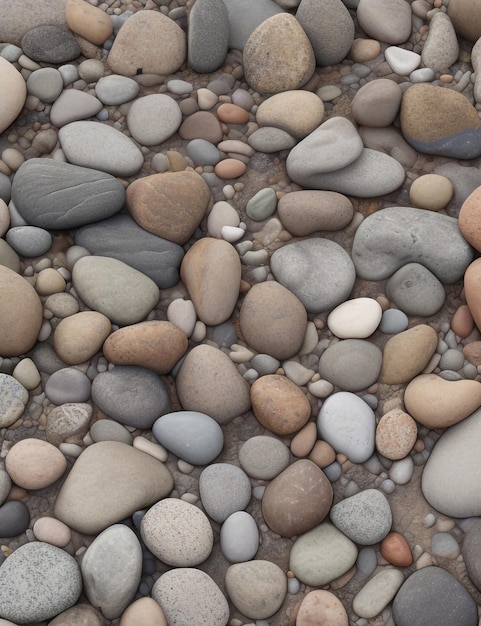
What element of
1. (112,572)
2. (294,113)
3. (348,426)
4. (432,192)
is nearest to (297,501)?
(348,426)

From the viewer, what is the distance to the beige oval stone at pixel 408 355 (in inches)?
87.7

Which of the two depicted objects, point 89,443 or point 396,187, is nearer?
point 89,443

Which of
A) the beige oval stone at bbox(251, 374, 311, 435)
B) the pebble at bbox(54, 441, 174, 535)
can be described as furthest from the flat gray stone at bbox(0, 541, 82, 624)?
the beige oval stone at bbox(251, 374, 311, 435)

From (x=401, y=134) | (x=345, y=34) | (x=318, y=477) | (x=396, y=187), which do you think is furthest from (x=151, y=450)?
(x=345, y=34)

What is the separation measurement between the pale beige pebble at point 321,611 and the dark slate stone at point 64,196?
123 cm

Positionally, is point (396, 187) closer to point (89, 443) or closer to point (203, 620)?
point (89, 443)

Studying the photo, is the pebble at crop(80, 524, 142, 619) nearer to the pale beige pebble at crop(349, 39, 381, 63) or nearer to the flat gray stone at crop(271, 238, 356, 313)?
the flat gray stone at crop(271, 238, 356, 313)

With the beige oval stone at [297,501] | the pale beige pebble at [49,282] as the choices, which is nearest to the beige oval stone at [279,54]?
the pale beige pebble at [49,282]

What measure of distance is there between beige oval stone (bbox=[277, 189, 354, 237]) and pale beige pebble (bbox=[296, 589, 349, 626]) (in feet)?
3.45

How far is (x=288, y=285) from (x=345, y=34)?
3.14ft

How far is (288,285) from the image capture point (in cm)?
236

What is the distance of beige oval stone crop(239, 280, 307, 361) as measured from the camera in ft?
7.44

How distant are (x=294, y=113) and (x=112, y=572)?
1.50 m

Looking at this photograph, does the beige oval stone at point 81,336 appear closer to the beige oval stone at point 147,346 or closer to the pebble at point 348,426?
the beige oval stone at point 147,346
